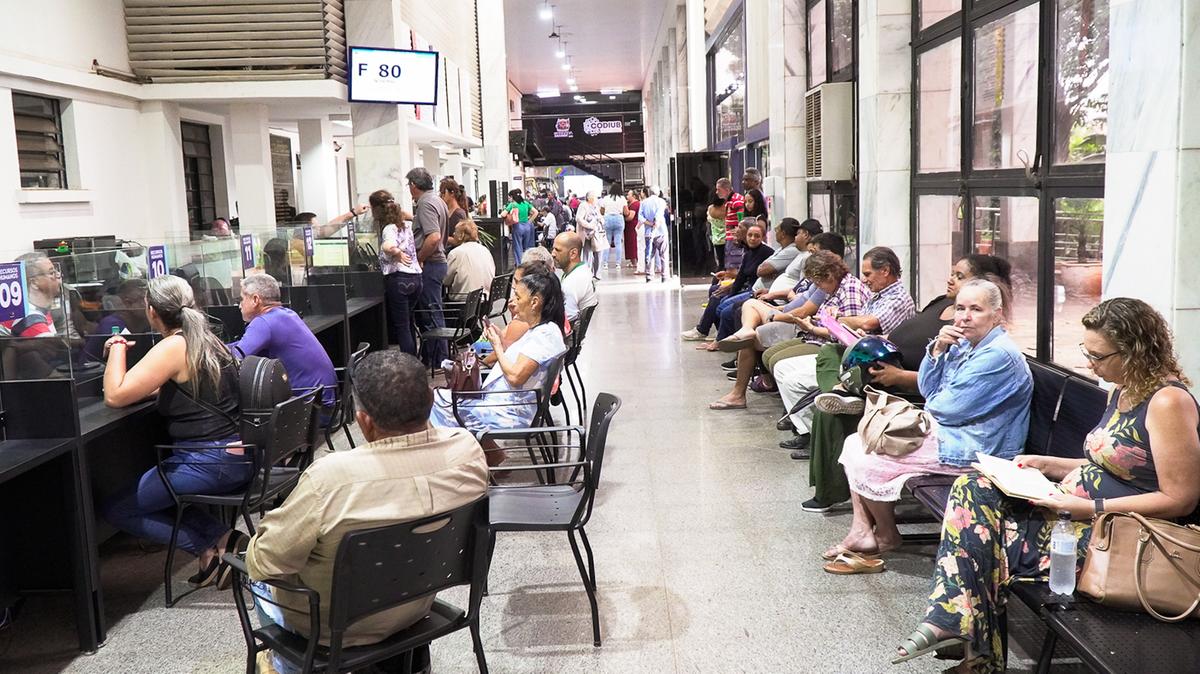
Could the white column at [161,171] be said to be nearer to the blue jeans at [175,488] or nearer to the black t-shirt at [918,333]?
the blue jeans at [175,488]

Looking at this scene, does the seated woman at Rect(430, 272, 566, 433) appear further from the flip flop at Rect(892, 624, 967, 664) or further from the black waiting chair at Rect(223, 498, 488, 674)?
the flip flop at Rect(892, 624, 967, 664)

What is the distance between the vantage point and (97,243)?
8.13 m

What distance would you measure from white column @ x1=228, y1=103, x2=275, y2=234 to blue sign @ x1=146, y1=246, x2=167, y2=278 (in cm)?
539

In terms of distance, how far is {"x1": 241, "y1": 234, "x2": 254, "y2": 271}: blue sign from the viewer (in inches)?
254

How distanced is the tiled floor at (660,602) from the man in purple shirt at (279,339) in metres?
1.07

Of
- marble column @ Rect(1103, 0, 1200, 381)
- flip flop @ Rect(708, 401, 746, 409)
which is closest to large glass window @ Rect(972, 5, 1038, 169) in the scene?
marble column @ Rect(1103, 0, 1200, 381)

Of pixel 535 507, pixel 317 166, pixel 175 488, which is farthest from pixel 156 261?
pixel 317 166

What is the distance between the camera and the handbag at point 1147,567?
257 centimetres

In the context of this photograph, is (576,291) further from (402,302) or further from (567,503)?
(567,503)

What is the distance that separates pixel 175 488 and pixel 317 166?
10733mm

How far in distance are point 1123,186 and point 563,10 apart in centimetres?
2159

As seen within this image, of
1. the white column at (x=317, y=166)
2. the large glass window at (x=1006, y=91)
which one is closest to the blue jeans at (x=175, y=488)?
the large glass window at (x=1006, y=91)

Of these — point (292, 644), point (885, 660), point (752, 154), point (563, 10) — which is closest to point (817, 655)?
point (885, 660)

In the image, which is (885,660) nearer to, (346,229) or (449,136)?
(346,229)
